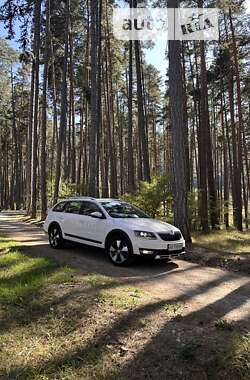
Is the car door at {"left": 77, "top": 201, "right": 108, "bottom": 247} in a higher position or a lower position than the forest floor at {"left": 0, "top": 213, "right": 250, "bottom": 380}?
higher

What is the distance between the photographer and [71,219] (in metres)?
11.7

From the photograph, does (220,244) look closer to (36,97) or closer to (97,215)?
(97,215)

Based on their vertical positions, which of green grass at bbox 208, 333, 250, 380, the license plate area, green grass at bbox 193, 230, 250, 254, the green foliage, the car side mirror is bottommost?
green grass at bbox 208, 333, 250, 380

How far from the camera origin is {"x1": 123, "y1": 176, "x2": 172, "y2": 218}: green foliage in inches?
655

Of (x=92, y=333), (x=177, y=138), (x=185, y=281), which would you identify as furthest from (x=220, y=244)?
(x=92, y=333)

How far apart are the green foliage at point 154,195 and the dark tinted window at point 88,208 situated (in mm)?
5495

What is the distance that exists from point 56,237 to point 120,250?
3.00 meters

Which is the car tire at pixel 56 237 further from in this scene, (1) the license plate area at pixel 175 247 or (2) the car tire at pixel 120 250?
(1) the license plate area at pixel 175 247

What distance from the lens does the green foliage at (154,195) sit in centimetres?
1664

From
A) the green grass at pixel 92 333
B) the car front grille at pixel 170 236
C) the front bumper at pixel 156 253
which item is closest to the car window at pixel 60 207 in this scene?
the front bumper at pixel 156 253

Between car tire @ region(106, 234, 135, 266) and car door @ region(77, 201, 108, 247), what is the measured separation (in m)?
0.36

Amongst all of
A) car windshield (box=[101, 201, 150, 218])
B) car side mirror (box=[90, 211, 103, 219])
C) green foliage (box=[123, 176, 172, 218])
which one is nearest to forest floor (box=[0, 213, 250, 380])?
car side mirror (box=[90, 211, 103, 219])

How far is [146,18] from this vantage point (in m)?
24.4

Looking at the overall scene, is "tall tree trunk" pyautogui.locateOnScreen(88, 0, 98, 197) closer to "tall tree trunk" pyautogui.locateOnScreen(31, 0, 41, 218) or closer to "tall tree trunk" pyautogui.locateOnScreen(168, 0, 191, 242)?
"tall tree trunk" pyautogui.locateOnScreen(168, 0, 191, 242)
